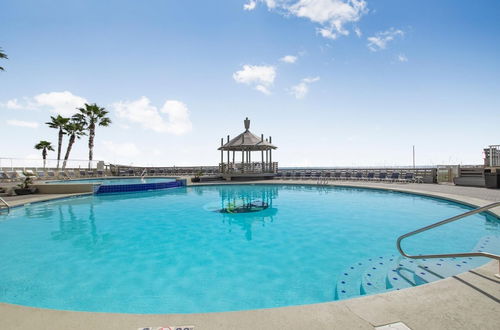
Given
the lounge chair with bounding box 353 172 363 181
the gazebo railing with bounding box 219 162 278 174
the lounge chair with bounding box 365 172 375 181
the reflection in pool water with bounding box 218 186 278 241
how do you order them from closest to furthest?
1. the reflection in pool water with bounding box 218 186 278 241
2. the lounge chair with bounding box 365 172 375 181
3. the lounge chair with bounding box 353 172 363 181
4. the gazebo railing with bounding box 219 162 278 174

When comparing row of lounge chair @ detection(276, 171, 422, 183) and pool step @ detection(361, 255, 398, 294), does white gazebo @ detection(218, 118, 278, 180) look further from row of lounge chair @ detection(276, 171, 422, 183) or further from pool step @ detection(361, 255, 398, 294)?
pool step @ detection(361, 255, 398, 294)

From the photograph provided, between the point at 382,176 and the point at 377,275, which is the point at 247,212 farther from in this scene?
the point at 382,176

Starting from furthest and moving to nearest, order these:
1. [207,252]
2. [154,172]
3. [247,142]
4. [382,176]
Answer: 1. [154,172]
2. [247,142]
3. [382,176]
4. [207,252]

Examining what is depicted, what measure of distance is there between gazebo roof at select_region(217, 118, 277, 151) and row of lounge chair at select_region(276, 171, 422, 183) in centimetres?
317

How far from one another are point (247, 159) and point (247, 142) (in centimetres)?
185

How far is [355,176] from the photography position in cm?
1877

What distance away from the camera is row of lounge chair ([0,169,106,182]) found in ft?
62.8

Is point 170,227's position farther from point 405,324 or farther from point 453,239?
point 453,239

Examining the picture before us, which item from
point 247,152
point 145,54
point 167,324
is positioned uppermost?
point 145,54

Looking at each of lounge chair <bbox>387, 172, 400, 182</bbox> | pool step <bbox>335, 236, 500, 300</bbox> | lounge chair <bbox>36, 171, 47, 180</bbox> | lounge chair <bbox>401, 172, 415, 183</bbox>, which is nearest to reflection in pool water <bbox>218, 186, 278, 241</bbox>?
pool step <bbox>335, 236, 500, 300</bbox>

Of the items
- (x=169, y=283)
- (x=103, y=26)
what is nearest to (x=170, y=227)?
(x=169, y=283)

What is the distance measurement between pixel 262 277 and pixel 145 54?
14060 mm

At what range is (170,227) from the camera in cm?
724

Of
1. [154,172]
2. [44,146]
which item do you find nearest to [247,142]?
[154,172]
